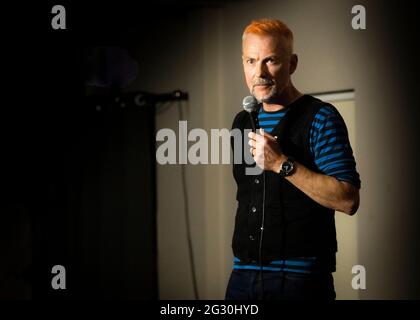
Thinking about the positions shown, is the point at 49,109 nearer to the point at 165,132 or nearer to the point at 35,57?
the point at 35,57

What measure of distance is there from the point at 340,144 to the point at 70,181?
1723 mm

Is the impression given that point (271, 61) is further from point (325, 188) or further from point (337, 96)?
point (337, 96)

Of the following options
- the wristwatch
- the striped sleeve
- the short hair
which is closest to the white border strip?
the short hair

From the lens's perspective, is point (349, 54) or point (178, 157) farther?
point (178, 157)

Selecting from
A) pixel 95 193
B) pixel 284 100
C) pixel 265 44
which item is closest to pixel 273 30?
pixel 265 44

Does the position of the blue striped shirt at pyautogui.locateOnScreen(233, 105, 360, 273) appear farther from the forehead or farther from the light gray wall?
the light gray wall

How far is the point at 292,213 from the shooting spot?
5.02 feet

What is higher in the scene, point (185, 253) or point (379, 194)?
point (379, 194)

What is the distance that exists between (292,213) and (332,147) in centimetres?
23

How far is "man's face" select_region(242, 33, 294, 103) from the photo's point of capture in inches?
63.8

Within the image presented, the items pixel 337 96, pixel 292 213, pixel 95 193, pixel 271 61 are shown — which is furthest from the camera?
pixel 95 193

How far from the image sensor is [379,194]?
212cm

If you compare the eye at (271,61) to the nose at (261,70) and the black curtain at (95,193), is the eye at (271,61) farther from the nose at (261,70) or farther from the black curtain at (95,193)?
the black curtain at (95,193)
